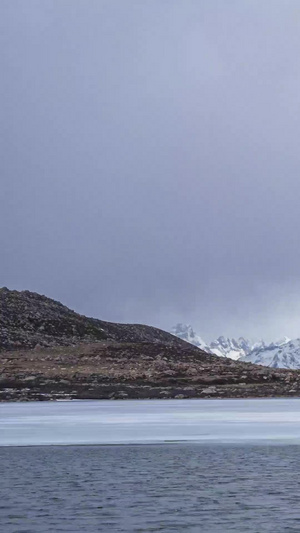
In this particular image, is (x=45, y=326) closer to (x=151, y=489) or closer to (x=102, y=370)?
(x=102, y=370)

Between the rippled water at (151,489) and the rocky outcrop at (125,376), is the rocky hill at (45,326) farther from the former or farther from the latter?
the rippled water at (151,489)

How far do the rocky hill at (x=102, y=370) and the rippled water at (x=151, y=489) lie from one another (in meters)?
34.4

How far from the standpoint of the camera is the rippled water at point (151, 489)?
554 inches

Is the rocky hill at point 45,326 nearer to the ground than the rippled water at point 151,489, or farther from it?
farther from it

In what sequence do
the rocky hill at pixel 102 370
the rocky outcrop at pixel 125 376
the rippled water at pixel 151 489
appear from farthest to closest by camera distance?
the rocky hill at pixel 102 370
the rocky outcrop at pixel 125 376
the rippled water at pixel 151 489

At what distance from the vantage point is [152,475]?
19797 mm

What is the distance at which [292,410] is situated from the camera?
1652 inches

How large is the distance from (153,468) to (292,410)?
22038 millimetres

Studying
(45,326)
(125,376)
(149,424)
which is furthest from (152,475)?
(45,326)

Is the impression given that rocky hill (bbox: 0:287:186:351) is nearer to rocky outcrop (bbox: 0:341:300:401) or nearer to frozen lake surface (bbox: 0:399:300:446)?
rocky outcrop (bbox: 0:341:300:401)

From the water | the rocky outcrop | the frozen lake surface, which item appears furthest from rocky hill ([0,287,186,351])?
the water

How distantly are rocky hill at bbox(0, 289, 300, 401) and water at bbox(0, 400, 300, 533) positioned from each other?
2481cm

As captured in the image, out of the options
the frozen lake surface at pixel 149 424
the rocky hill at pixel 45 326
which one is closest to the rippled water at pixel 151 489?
the frozen lake surface at pixel 149 424

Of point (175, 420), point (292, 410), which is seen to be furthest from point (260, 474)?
point (292, 410)
